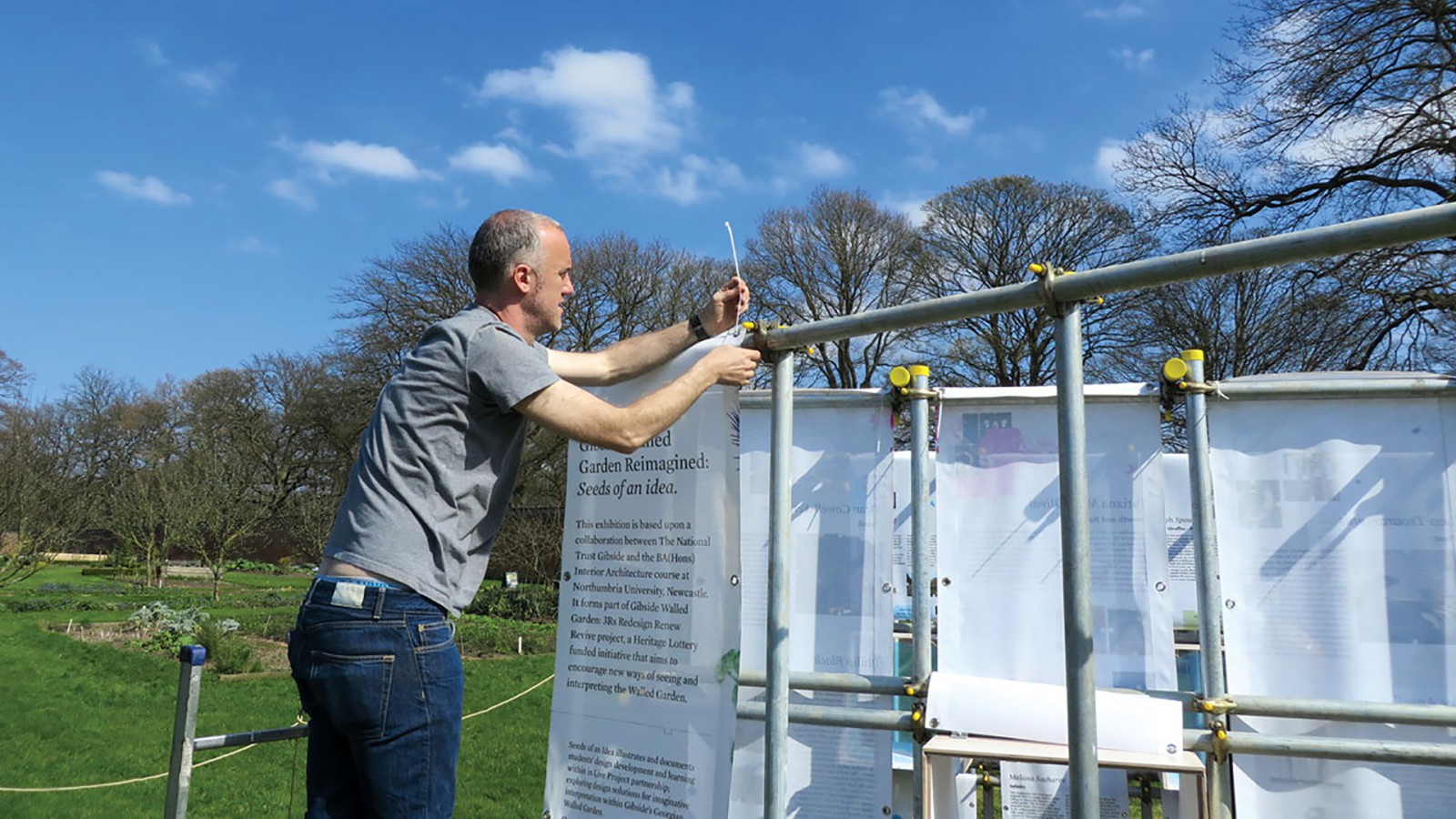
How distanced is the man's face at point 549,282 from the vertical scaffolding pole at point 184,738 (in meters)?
1.65

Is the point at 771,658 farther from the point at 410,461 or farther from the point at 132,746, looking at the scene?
the point at 132,746

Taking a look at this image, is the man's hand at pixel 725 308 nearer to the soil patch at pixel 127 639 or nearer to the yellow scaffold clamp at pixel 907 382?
the yellow scaffold clamp at pixel 907 382

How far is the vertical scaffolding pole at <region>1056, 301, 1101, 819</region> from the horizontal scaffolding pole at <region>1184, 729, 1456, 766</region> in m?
2.20

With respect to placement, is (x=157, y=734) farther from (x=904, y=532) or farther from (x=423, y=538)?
(x=423, y=538)

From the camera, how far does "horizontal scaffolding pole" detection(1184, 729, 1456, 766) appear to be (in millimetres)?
3672

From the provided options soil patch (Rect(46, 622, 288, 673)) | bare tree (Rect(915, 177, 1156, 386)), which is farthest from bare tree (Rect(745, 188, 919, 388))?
soil patch (Rect(46, 622, 288, 673))

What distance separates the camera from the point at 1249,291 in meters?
23.3

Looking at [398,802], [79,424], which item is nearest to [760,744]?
[398,802]

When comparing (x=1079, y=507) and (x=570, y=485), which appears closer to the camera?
(x=1079, y=507)

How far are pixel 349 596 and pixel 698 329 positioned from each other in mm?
1189

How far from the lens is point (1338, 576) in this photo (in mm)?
4105

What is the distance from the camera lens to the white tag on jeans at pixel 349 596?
2217 mm

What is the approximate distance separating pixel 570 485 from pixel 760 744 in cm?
204

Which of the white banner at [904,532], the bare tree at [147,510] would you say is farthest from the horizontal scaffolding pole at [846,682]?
the bare tree at [147,510]
